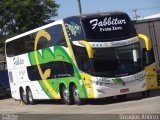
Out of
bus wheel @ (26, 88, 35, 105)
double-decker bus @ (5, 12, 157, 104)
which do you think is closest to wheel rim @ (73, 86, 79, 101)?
double-decker bus @ (5, 12, 157, 104)

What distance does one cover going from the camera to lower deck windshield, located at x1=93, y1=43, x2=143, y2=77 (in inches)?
803

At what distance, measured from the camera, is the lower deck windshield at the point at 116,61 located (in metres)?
20.4

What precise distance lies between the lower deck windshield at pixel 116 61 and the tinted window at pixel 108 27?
0.56 meters

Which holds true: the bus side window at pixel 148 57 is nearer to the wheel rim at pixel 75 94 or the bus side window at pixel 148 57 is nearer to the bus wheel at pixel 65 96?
the wheel rim at pixel 75 94

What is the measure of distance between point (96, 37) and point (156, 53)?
9.18 meters

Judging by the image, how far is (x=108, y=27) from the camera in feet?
69.4

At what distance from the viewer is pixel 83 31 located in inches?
819

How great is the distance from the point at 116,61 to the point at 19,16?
21.6m

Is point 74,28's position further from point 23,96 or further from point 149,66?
point 23,96

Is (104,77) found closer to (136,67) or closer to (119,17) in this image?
(136,67)

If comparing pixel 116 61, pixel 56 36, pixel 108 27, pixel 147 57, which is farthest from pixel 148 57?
pixel 56 36

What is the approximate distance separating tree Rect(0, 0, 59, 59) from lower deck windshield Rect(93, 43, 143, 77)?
2084cm

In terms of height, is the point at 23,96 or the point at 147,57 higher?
the point at 147,57

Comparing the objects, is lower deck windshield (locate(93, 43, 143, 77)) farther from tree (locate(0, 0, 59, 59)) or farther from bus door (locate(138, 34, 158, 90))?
tree (locate(0, 0, 59, 59))
